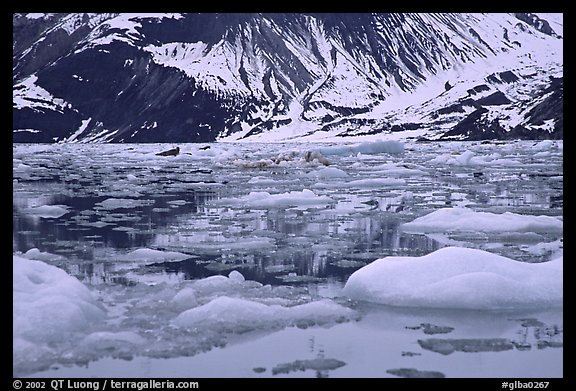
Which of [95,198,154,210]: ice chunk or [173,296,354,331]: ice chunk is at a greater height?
[95,198,154,210]: ice chunk

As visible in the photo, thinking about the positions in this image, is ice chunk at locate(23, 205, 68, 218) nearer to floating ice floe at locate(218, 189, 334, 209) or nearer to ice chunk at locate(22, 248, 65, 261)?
floating ice floe at locate(218, 189, 334, 209)

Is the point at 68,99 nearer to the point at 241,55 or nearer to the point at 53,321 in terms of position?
the point at 241,55

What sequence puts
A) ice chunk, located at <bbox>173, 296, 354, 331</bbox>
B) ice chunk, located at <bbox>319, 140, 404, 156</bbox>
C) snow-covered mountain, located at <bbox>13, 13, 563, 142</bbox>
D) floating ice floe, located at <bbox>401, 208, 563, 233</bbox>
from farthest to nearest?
snow-covered mountain, located at <bbox>13, 13, 563, 142</bbox>, ice chunk, located at <bbox>319, 140, 404, 156</bbox>, floating ice floe, located at <bbox>401, 208, 563, 233</bbox>, ice chunk, located at <bbox>173, 296, 354, 331</bbox>

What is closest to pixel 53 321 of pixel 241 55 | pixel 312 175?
pixel 312 175

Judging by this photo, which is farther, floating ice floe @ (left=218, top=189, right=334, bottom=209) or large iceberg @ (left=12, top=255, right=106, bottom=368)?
floating ice floe @ (left=218, top=189, right=334, bottom=209)

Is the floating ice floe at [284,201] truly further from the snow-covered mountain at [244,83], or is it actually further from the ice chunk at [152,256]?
the snow-covered mountain at [244,83]

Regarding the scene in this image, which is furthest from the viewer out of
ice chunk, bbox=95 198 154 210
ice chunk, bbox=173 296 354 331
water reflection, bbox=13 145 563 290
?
ice chunk, bbox=95 198 154 210

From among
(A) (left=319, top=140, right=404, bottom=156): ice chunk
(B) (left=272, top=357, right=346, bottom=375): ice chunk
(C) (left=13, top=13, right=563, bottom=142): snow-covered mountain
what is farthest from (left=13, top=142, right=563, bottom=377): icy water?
(C) (left=13, top=13, right=563, bottom=142): snow-covered mountain

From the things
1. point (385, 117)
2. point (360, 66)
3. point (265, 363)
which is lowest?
point (265, 363)
